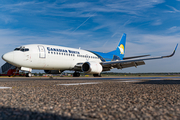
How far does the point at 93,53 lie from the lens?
873 inches

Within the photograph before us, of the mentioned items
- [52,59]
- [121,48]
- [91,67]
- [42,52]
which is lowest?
[91,67]

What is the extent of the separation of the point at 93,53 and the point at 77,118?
19961 millimetres

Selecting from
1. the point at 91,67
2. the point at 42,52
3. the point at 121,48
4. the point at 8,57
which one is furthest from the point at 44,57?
the point at 121,48

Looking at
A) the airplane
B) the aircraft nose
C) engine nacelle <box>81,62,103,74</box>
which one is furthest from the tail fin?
the aircraft nose

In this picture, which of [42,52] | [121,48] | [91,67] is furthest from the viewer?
[121,48]

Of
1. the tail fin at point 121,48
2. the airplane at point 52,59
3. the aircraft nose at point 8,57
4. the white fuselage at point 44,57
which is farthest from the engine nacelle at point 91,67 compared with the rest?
the tail fin at point 121,48

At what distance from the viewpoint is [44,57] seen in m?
15.8

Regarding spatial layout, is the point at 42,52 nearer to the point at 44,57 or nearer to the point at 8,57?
the point at 44,57

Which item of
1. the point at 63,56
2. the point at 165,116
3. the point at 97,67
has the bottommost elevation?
the point at 165,116

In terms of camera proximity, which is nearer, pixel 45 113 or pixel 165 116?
pixel 165 116

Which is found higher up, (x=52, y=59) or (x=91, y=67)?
(x=52, y=59)

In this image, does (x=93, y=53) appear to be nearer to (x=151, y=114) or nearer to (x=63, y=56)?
(x=63, y=56)

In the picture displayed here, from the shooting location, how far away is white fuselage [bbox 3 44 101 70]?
14648mm

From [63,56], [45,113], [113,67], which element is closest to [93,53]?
[113,67]
